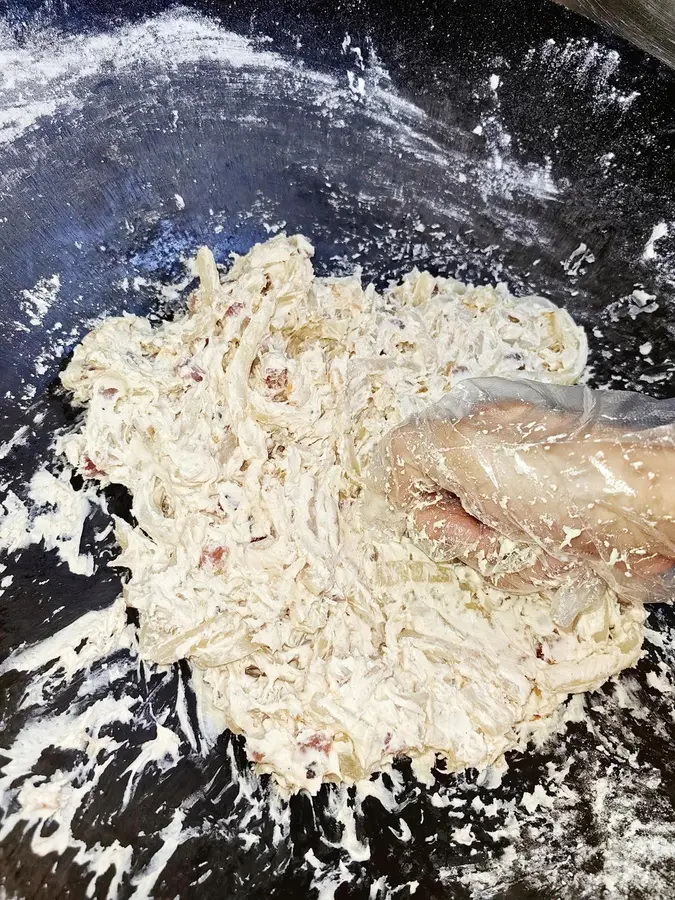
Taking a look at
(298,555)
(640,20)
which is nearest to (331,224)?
(640,20)

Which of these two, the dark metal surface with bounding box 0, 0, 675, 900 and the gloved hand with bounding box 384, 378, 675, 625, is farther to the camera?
the dark metal surface with bounding box 0, 0, 675, 900

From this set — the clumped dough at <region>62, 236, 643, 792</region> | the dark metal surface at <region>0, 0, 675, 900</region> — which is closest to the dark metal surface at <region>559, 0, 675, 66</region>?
the dark metal surface at <region>0, 0, 675, 900</region>

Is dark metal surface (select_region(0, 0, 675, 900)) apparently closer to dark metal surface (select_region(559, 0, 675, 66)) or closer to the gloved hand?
dark metal surface (select_region(559, 0, 675, 66))

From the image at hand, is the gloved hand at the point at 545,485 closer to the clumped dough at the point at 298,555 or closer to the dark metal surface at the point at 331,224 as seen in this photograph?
the clumped dough at the point at 298,555

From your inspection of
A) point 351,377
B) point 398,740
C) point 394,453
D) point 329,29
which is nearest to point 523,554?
point 394,453

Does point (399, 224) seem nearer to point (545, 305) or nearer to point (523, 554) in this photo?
point (545, 305)

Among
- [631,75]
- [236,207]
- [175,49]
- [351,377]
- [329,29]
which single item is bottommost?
[351,377]
